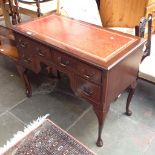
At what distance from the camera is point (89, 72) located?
4.21ft

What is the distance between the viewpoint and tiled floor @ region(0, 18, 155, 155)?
5.31 feet

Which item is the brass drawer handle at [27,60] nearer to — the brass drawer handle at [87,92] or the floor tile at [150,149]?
the brass drawer handle at [87,92]

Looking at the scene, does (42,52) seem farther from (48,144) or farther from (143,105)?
(143,105)

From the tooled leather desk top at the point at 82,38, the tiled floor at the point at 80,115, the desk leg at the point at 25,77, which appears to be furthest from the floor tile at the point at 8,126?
the tooled leather desk top at the point at 82,38

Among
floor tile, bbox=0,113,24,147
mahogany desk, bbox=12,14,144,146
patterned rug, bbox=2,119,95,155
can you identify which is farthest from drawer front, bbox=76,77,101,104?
floor tile, bbox=0,113,24,147

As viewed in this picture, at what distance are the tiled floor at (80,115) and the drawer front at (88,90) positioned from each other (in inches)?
16.4

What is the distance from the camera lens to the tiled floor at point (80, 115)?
1618 millimetres

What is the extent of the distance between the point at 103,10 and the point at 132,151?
4.60ft

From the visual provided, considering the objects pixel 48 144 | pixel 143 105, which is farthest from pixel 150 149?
pixel 48 144

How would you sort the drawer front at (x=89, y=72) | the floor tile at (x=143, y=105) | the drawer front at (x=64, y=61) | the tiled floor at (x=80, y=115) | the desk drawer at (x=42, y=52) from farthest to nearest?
the floor tile at (x=143, y=105) → the tiled floor at (x=80, y=115) → the desk drawer at (x=42, y=52) → the drawer front at (x=64, y=61) → the drawer front at (x=89, y=72)

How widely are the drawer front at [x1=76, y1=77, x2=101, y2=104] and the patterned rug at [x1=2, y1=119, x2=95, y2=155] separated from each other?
0.28 meters

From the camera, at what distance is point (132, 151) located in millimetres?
1557

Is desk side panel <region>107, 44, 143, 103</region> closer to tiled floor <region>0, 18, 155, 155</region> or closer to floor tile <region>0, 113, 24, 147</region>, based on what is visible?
tiled floor <region>0, 18, 155, 155</region>

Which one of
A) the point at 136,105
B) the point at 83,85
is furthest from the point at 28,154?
the point at 136,105
